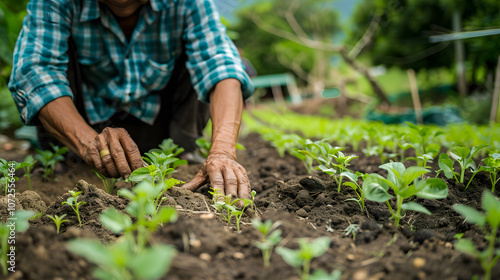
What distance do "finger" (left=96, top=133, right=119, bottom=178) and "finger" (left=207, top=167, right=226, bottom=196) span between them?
1.41 feet

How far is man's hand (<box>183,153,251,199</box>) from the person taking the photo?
1.41 metres

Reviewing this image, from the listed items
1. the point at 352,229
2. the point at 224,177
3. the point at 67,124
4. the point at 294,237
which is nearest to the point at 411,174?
the point at 352,229

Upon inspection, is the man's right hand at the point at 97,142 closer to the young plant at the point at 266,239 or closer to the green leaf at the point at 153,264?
the young plant at the point at 266,239

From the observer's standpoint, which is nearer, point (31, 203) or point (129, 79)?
point (31, 203)

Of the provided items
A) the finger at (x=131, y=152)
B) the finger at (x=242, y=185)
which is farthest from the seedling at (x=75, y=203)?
the finger at (x=242, y=185)

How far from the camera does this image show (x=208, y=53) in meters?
2.04

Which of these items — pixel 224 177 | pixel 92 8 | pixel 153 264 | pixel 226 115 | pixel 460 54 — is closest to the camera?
pixel 153 264

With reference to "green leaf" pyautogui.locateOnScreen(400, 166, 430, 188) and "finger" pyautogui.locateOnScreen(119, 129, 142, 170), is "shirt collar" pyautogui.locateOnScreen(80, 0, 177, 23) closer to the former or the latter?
"finger" pyautogui.locateOnScreen(119, 129, 142, 170)

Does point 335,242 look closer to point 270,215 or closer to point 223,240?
point 270,215

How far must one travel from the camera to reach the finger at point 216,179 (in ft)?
4.57

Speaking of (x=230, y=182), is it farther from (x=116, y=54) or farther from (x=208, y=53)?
(x=116, y=54)

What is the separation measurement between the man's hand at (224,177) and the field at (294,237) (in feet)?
0.30

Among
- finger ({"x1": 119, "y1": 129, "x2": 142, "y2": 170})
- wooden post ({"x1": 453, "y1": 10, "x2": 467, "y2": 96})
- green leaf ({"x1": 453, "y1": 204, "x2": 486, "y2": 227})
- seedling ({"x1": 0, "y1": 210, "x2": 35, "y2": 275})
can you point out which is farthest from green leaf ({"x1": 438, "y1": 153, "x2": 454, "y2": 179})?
wooden post ({"x1": 453, "y1": 10, "x2": 467, "y2": 96})

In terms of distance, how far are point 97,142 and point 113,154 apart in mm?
109
